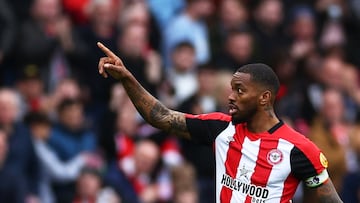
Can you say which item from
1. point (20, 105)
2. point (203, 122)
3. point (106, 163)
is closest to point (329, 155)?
point (106, 163)

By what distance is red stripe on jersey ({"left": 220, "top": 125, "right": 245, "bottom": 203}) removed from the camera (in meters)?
8.24

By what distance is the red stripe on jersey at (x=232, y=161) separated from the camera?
8242 millimetres

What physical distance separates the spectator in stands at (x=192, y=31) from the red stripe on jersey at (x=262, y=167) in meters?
6.84

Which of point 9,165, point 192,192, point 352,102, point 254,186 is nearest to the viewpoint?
point 254,186

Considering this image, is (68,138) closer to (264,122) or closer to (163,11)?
(163,11)

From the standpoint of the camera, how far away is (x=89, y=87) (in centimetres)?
1384

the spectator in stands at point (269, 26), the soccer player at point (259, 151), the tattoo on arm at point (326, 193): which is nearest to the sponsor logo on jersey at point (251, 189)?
the soccer player at point (259, 151)

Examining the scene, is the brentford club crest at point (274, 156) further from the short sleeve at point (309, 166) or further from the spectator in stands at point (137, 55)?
the spectator in stands at point (137, 55)

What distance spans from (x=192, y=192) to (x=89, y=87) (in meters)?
1.89

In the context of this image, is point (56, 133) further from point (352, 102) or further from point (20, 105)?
point (352, 102)

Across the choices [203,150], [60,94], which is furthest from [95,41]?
[203,150]

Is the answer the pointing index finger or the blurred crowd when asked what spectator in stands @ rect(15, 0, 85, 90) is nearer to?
the blurred crowd

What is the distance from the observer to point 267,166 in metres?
8.18

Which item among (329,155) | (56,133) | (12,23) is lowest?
(329,155)
